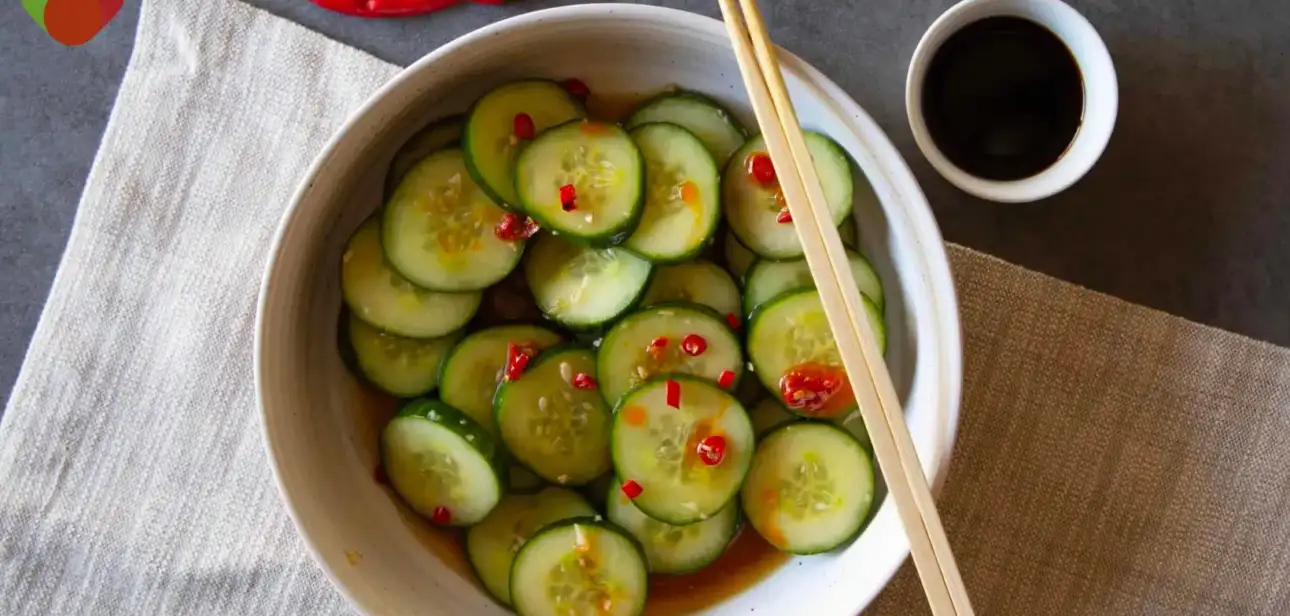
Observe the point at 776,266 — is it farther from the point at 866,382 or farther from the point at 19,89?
the point at 19,89

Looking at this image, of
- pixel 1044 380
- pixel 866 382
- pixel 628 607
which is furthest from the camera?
pixel 1044 380

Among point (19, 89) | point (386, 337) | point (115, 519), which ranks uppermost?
point (19, 89)

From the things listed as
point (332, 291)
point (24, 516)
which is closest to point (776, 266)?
point (332, 291)

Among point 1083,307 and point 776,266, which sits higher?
point 776,266

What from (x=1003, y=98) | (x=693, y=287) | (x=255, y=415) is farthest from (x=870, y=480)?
(x=255, y=415)

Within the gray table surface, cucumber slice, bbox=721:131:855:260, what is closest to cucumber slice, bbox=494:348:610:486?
cucumber slice, bbox=721:131:855:260

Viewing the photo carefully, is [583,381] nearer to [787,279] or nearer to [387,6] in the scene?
[787,279]

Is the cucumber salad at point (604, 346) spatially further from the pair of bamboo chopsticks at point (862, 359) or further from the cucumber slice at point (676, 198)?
the pair of bamboo chopsticks at point (862, 359)
